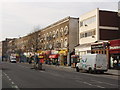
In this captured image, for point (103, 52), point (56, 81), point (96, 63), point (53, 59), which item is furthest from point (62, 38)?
point (56, 81)

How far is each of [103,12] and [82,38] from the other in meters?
9.46

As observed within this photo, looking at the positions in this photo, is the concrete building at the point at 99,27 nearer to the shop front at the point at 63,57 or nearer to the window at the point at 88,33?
the window at the point at 88,33

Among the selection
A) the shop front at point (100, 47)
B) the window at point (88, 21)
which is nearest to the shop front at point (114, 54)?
the shop front at point (100, 47)

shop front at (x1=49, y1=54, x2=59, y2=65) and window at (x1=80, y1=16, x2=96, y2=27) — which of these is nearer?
window at (x1=80, y1=16, x2=96, y2=27)

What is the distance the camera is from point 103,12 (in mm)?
54062

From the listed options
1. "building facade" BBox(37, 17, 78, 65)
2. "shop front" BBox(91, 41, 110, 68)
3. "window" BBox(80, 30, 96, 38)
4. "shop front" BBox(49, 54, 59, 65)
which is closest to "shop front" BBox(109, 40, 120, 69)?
"shop front" BBox(91, 41, 110, 68)

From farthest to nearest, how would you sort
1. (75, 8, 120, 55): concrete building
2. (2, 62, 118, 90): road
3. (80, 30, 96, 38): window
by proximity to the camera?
1. (80, 30, 96, 38): window
2. (75, 8, 120, 55): concrete building
3. (2, 62, 118, 90): road

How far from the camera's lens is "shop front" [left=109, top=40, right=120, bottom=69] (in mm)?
43675

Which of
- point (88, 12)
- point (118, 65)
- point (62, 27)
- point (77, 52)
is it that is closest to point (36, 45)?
point (62, 27)

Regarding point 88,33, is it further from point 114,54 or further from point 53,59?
point 53,59

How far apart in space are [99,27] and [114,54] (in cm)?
1011

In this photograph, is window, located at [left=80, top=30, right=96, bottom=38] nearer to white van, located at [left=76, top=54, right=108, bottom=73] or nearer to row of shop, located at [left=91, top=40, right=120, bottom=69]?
row of shop, located at [left=91, top=40, right=120, bottom=69]

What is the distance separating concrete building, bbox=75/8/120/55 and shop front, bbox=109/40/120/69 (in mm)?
7636

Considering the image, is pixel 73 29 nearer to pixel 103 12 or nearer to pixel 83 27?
pixel 83 27
